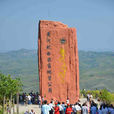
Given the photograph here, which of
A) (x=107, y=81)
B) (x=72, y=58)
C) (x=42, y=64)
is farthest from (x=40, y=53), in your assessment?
(x=107, y=81)

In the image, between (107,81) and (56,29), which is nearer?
(56,29)

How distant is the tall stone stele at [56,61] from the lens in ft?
109

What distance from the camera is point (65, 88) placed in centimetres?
3353

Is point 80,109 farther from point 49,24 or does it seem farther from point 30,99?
point 49,24

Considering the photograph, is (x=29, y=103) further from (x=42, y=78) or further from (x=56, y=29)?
(x=56, y=29)

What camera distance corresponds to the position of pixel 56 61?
33.2 m

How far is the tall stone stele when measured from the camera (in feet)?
109

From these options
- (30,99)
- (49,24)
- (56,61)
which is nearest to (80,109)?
(30,99)

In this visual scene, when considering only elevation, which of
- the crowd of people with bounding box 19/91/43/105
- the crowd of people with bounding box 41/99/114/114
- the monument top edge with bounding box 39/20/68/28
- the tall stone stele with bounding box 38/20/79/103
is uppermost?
the monument top edge with bounding box 39/20/68/28

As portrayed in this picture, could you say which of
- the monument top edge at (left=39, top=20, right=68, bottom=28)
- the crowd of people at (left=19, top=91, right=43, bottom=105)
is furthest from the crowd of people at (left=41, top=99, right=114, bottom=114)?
the monument top edge at (left=39, top=20, right=68, bottom=28)

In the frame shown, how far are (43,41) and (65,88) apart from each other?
5.11 meters

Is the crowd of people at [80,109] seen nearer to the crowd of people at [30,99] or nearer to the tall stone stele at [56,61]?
the crowd of people at [30,99]

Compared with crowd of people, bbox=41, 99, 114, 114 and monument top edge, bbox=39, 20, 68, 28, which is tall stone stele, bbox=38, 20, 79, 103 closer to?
monument top edge, bbox=39, 20, 68, 28

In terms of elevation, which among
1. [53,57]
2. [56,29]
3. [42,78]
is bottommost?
[42,78]
